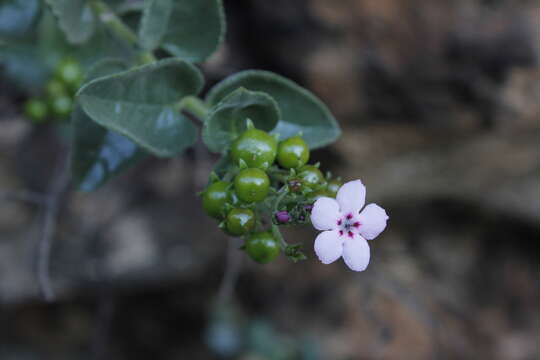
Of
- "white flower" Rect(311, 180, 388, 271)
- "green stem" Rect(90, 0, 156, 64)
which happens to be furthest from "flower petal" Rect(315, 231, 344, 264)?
"green stem" Rect(90, 0, 156, 64)

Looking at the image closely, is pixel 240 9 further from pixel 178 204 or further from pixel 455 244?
pixel 455 244

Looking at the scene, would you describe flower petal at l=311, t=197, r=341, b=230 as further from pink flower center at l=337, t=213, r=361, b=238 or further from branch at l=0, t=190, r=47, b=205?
branch at l=0, t=190, r=47, b=205

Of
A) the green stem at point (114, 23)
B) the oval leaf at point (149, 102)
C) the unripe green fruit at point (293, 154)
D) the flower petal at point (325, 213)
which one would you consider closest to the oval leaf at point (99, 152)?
the green stem at point (114, 23)

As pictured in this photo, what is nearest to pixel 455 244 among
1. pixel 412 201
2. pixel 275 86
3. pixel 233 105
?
pixel 412 201

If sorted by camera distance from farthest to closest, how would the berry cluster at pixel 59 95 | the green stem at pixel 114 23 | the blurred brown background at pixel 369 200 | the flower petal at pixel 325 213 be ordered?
the blurred brown background at pixel 369 200 → the berry cluster at pixel 59 95 → the green stem at pixel 114 23 → the flower petal at pixel 325 213

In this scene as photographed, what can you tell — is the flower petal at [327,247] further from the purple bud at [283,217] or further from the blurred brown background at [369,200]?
the blurred brown background at [369,200]

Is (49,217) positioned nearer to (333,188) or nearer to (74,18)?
(74,18)
